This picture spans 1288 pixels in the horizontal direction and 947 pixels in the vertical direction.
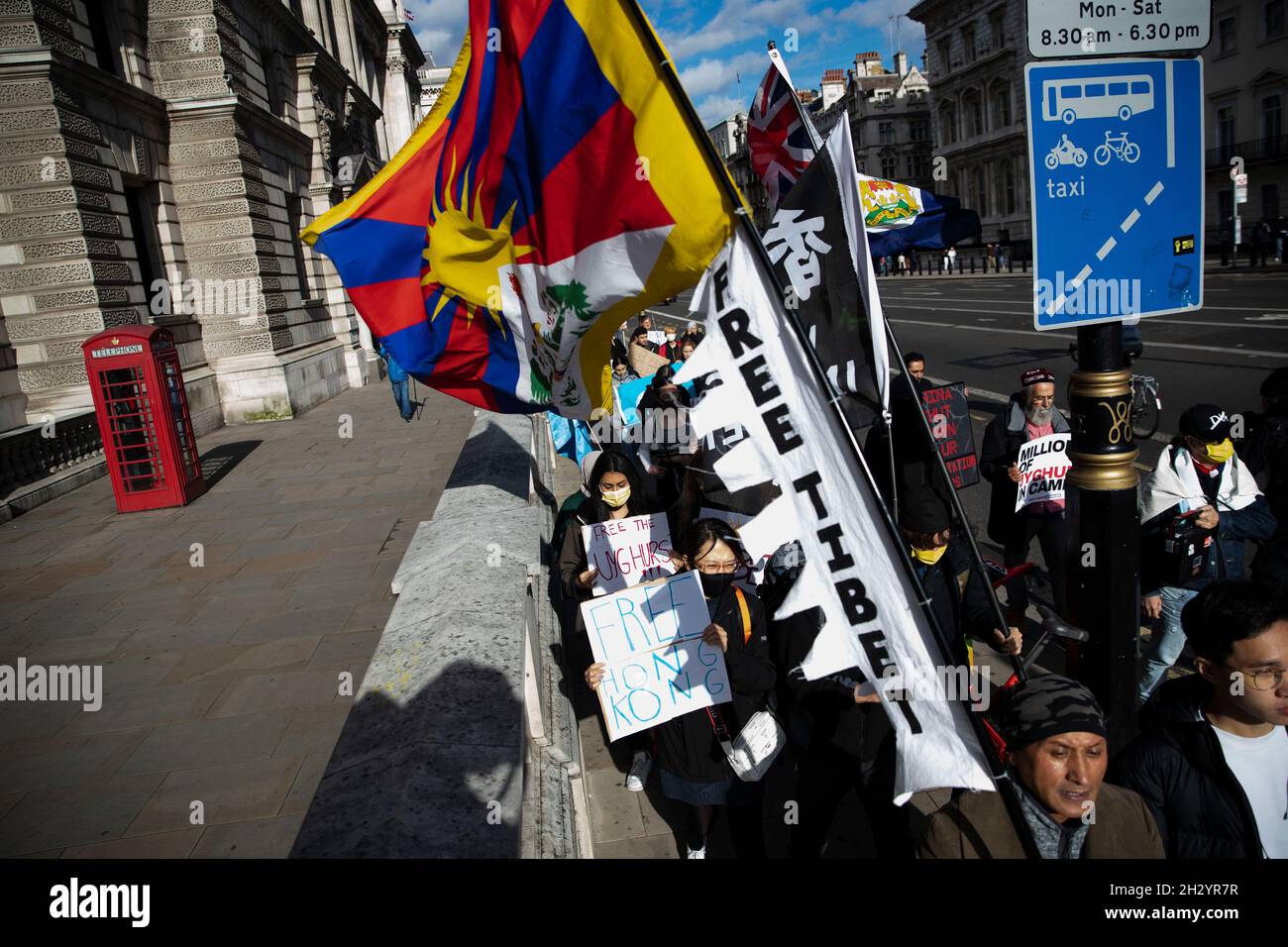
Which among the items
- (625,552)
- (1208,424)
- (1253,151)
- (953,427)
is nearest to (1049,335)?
(953,427)

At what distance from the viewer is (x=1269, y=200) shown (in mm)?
43781

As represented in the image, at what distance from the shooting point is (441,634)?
287 centimetres

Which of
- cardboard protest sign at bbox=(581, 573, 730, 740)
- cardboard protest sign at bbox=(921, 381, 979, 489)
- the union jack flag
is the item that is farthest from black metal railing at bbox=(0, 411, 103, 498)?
cardboard protest sign at bbox=(921, 381, 979, 489)

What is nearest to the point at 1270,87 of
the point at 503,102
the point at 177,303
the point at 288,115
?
the point at 288,115

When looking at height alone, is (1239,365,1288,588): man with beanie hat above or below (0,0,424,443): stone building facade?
below

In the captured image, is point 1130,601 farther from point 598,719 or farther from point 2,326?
point 2,326

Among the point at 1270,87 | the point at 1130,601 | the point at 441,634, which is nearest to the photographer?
the point at 441,634

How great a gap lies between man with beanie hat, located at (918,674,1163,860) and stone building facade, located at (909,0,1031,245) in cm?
6429

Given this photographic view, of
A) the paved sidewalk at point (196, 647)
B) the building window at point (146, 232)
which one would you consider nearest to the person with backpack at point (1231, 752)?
the paved sidewalk at point (196, 647)

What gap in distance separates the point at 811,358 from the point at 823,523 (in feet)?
1.28

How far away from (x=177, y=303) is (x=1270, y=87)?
167ft

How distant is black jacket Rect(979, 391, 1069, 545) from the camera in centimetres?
552

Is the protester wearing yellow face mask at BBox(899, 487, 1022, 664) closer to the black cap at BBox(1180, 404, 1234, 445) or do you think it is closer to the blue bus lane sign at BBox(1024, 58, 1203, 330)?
the blue bus lane sign at BBox(1024, 58, 1203, 330)

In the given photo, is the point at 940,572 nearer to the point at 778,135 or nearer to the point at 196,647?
the point at 778,135
